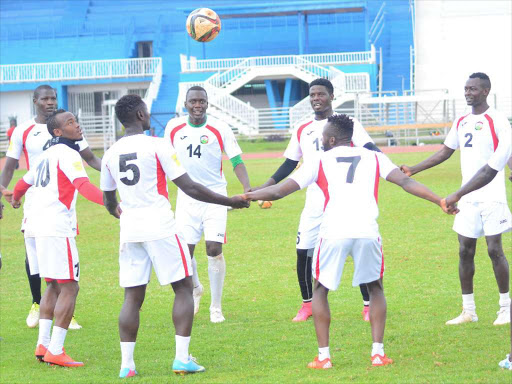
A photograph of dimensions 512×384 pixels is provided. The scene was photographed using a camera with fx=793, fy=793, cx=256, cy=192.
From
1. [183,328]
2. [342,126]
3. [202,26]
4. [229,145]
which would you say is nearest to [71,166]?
[183,328]

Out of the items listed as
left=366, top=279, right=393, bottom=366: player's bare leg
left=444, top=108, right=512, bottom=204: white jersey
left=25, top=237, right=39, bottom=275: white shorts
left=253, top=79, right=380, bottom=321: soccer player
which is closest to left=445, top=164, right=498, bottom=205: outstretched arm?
left=444, top=108, right=512, bottom=204: white jersey

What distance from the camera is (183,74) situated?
49.4m

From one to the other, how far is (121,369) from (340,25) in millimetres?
49894

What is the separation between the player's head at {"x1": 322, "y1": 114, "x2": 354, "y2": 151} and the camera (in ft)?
21.5

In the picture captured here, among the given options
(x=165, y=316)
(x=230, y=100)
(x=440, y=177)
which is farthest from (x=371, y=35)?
(x=165, y=316)

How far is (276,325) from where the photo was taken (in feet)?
27.8

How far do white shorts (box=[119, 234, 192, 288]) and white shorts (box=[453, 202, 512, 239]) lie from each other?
3.00 meters

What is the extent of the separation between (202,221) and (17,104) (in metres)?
47.2

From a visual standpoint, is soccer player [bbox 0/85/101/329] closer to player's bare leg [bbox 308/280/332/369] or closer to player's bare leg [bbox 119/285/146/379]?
player's bare leg [bbox 119/285/146/379]

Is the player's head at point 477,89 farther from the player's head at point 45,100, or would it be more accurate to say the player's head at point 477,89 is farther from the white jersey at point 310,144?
the player's head at point 45,100

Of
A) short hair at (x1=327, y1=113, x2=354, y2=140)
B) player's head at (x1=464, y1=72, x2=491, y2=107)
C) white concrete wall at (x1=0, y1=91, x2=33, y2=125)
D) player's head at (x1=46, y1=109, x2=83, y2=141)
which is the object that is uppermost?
white concrete wall at (x1=0, y1=91, x2=33, y2=125)

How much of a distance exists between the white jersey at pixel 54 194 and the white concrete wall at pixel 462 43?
150ft

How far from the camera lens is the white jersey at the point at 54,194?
729cm

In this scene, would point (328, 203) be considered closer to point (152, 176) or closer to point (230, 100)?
point (152, 176)
